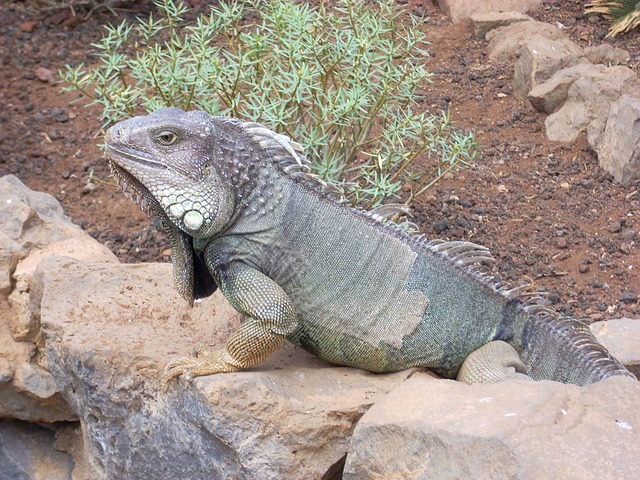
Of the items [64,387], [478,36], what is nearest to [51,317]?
[64,387]

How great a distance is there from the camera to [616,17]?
937 cm

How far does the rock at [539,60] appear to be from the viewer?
830cm

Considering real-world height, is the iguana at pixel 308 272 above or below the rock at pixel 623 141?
above

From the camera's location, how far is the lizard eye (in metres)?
3.84

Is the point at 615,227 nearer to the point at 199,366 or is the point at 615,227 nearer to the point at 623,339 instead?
the point at 623,339

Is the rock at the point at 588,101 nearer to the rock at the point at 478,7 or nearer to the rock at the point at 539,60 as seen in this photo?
the rock at the point at 539,60

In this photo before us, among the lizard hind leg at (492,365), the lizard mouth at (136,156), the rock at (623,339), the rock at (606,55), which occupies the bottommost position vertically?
the rock at (606,55)

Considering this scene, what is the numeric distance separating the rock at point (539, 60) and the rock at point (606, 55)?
154mm

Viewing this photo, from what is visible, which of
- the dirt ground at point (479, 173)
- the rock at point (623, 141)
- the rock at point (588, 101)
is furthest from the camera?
the rock at point (588, 101)

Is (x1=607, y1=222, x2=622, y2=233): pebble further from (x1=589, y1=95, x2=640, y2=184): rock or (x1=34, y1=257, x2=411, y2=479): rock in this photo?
(x1=34, y1=257, x2=411, y2=479): rock

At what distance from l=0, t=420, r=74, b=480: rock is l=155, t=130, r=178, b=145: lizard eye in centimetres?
245

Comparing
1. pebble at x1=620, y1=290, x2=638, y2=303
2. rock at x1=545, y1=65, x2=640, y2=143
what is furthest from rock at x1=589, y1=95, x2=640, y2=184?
pebble at x1=620, y1=290, x2=638, y2=303

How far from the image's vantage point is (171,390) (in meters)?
4.05

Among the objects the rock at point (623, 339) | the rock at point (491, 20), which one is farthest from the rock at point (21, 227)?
the rock at point (491, 20)
